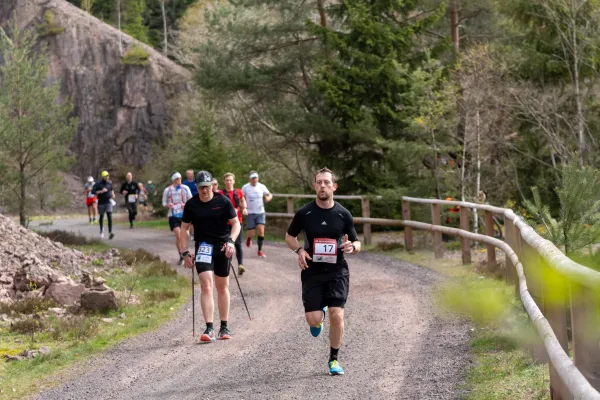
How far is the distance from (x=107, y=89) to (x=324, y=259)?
59170mm

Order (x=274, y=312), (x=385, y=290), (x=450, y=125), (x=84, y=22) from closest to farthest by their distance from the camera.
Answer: (x=274, y=312)
(x=385, y=290)
(x=450, y=125)
(x=84, y=22)

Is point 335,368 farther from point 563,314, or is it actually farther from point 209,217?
point 209,217

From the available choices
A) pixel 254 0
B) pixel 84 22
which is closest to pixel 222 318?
pixel 254 0

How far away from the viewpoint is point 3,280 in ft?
45.6

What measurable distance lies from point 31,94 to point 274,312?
1694 cm

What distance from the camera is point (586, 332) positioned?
166 inches

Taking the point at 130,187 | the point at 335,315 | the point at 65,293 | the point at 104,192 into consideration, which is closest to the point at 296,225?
the point at 335,315

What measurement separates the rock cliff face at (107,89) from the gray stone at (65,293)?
4944 centimetres

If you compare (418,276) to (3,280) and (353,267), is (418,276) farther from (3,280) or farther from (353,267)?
(3,280)

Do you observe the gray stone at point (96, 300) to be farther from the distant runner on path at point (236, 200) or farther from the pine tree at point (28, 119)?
the pine tree at point (28, 119)

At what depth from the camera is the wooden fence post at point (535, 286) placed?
6.79 meters

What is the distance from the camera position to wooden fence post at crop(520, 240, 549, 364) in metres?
6.79

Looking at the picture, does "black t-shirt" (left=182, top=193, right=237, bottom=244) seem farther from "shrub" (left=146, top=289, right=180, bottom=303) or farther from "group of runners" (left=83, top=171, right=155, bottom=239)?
"group of runners" (left=83, top=171, right=155, bottom=239)

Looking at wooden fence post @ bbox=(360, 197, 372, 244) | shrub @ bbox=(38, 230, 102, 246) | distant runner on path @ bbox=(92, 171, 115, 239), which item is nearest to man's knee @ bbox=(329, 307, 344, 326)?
wooden fence post @ bbox=(360, 197, 372, 244)
